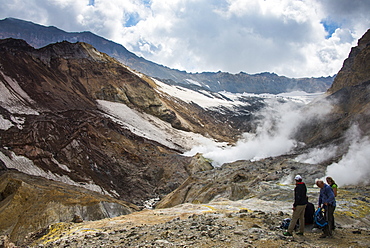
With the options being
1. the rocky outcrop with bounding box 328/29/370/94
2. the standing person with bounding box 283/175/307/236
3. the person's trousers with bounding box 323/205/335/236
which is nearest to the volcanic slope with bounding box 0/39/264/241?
the standing person with bounding box 283/175/307/236

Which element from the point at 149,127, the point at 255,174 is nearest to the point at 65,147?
the point at 255,174

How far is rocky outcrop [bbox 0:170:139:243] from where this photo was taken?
13.2 meters

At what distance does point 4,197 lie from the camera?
1678cm

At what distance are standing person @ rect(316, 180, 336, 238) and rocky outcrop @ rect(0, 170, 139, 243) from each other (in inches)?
414

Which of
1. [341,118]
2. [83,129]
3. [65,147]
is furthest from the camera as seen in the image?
[341,118]

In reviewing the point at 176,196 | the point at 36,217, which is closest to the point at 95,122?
the point at 176,196

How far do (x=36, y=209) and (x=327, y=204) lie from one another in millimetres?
14793

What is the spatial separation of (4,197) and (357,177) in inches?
923

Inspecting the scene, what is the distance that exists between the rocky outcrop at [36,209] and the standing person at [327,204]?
34.5 feet

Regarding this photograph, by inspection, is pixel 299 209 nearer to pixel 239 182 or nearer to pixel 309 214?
pixel 309 214

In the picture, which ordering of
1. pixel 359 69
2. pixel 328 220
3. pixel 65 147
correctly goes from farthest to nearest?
1. pixel 359 69
2. pixel 65 147
3. pixel 328 220

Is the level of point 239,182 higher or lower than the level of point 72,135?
lower

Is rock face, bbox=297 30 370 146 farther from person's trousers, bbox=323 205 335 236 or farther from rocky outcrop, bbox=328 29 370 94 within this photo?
person's trousers, bbox=323 205 335 236

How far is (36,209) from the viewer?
14695mm
